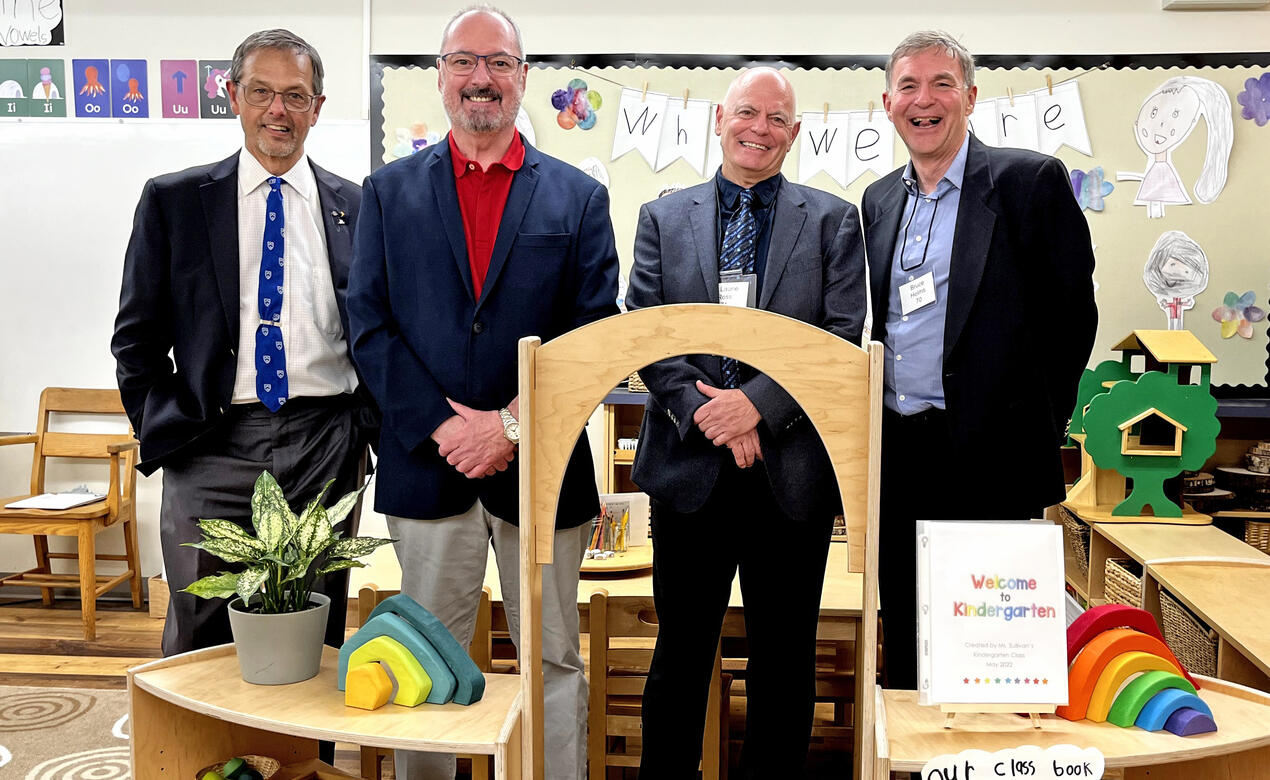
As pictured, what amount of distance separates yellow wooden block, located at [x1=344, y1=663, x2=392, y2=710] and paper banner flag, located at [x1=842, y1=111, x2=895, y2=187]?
3.33m

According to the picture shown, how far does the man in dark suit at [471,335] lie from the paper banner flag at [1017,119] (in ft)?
8.95

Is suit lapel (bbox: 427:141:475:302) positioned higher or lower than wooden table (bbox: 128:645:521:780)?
higher

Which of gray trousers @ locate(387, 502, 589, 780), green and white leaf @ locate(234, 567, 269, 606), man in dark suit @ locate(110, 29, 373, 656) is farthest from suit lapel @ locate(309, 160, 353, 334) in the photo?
green and white leaf @ locate(234, 567, 269, 606)

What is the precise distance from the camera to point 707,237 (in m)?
1.99

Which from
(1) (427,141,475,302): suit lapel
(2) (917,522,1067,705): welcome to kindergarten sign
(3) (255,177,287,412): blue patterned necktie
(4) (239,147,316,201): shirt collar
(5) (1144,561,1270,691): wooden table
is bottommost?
(5) (1144,561,1270,691): wooden table

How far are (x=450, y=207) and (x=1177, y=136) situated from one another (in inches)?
132

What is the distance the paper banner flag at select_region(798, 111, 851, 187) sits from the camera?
4215mm

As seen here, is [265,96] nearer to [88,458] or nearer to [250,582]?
[250,582]

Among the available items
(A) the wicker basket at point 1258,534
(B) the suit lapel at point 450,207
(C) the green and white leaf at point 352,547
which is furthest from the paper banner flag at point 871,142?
(C) the green and white leaf at point 352,547

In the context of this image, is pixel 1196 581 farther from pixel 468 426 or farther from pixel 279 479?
pixel 279 479

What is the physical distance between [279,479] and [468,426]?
498mm

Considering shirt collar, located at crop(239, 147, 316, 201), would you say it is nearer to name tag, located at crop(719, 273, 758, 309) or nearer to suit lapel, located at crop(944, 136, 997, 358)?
name tag, located at crop(719, 273, 758, 309)

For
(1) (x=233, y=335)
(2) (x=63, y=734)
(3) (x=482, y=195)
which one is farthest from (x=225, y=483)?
(2) (x=63, y=734)

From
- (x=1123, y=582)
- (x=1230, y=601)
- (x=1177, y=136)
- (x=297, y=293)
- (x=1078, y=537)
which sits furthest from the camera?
(x=1177, y=136)
